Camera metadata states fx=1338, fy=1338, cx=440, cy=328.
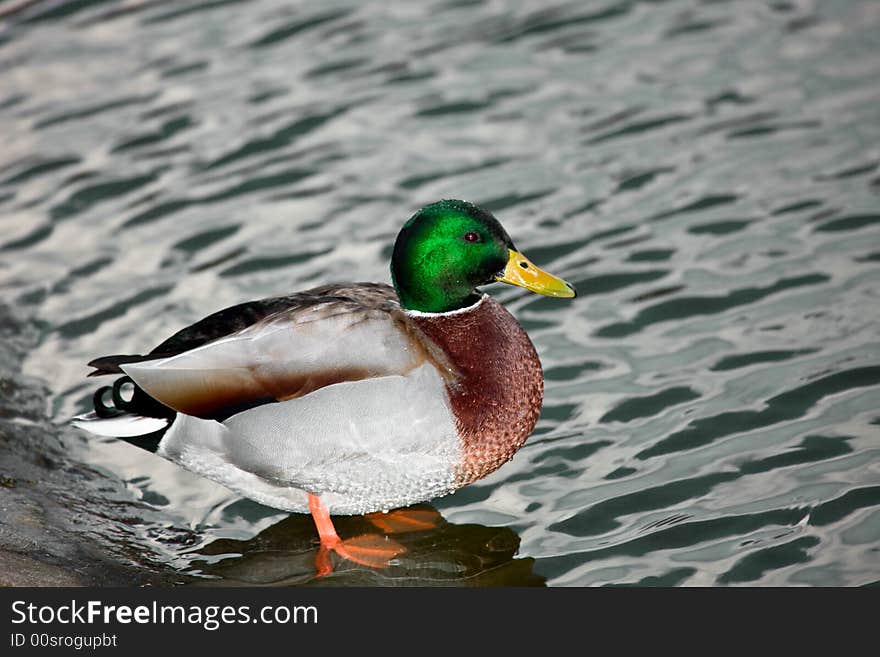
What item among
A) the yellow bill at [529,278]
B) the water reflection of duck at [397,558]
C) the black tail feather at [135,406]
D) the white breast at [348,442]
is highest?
the yellow bill at [529,278]

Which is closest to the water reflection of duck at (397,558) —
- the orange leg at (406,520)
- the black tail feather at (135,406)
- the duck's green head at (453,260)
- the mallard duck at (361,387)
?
the orange leg at (406,520)

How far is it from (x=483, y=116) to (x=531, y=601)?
4.73 m

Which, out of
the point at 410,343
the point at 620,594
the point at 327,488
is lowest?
the point at 620,594

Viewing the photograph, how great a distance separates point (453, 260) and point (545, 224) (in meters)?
2.46

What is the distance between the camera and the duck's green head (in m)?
5.46

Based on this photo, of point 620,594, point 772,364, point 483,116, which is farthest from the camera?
point 483,116

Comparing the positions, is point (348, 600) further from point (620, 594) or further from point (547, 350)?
point (547, 350)

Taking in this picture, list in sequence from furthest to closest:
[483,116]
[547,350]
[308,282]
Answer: [483,116] < [308,282] < [547,350]

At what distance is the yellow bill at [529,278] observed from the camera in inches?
220

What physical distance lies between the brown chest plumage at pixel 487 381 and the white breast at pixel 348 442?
0.09 m

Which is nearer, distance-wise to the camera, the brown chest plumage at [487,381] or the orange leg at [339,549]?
the brown chest plumage at [487,381]

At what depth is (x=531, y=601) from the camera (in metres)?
5.08

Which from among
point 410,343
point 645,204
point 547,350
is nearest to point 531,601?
point 410,343

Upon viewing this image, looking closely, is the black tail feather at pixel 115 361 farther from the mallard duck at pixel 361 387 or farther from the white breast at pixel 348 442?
the white breast at pixel 348 442
